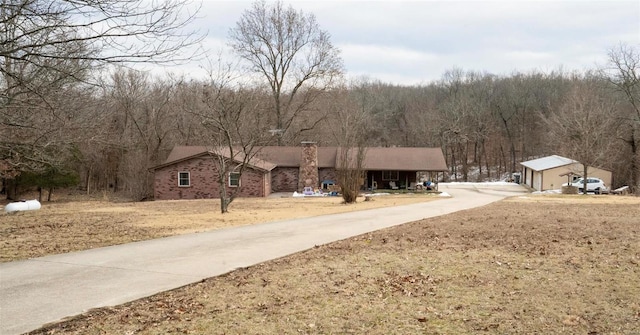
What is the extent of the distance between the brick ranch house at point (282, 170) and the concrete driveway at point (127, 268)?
909 inches

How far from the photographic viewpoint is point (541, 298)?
6.04m

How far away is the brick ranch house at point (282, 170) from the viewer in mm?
35906

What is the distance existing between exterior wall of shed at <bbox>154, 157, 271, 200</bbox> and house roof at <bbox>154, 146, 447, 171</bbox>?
7.82 ft

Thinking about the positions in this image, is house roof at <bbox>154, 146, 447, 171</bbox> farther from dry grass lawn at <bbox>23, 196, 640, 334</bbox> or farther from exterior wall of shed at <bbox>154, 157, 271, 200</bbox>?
dry grass lawn at <bbox>23, 196, 640, 334</bbox>

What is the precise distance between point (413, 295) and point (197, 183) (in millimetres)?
31480

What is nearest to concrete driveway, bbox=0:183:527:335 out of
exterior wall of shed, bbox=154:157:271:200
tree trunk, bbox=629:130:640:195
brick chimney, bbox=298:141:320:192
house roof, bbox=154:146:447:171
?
exterior wall of shed, bbox=154:157:271:200

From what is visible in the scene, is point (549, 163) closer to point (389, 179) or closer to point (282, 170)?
point (389, 179)

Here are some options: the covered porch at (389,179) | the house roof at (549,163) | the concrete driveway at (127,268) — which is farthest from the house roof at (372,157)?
the concrete driveway at (127,268)

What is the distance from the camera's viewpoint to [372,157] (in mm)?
41844

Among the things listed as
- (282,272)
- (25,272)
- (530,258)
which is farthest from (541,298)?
(25,272)

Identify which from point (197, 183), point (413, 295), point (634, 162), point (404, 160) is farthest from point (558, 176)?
point (413, 295)

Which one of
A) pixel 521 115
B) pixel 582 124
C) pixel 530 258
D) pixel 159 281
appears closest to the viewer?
pixel 159 281

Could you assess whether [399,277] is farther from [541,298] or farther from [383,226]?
[383,226]

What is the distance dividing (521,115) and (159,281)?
6509 cm
